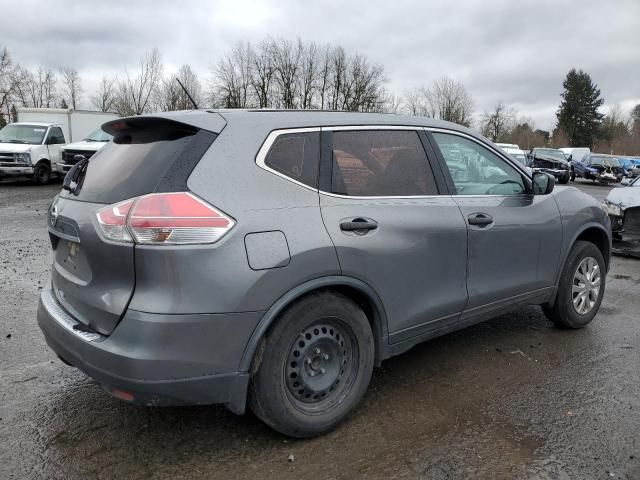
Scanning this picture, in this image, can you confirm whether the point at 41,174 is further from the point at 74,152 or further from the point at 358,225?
the point at 358,225

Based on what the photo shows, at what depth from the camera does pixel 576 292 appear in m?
4.56

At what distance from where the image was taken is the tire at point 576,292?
4434 mm

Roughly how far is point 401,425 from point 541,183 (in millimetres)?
2231

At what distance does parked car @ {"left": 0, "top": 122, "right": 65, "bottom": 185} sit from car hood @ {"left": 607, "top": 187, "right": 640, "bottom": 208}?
16.5m

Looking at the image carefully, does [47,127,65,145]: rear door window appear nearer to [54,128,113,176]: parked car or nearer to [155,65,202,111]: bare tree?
[54,128,113,176]: parked car

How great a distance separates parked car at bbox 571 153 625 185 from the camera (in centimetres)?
2989

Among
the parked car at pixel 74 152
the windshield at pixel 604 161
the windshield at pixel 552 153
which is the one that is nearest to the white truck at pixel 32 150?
the parked car at pixel 74 152

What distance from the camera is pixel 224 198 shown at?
98.0 inches

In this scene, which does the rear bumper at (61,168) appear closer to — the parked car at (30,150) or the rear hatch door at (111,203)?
the parked car at (30,150)

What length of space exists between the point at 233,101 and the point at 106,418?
47.4 meters

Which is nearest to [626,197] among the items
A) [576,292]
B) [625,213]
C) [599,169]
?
[625,213]

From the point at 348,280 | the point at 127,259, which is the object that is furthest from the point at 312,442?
the point at 127,259

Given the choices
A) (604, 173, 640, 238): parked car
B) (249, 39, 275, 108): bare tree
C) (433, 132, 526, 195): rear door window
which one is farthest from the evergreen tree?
(433, 132, 526, 195): rear door window

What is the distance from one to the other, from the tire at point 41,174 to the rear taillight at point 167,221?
55.5 ft
